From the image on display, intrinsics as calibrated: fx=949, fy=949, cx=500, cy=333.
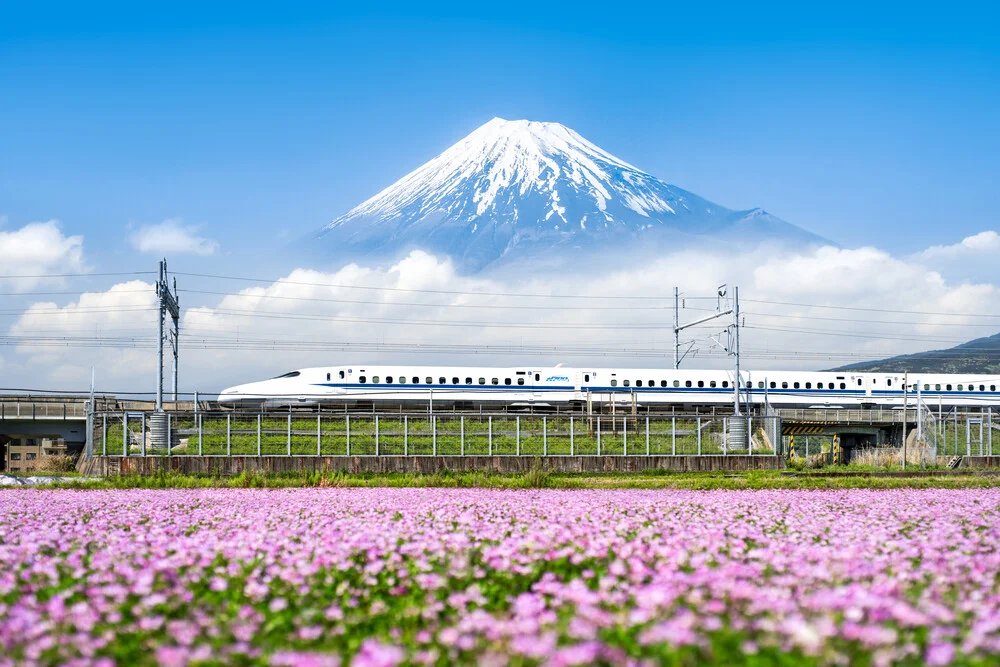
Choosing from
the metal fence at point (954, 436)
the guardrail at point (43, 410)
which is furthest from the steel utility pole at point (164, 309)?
the metal fence at point (954, 436)

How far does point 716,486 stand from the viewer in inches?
1040

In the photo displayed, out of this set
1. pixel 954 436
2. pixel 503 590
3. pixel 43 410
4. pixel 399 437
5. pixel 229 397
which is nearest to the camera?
pixel 503 590

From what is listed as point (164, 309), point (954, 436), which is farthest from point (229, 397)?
point (954, 436)

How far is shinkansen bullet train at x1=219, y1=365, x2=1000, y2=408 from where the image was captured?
60.2 meters

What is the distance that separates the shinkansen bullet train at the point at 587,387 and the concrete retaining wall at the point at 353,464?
21622 millimetres

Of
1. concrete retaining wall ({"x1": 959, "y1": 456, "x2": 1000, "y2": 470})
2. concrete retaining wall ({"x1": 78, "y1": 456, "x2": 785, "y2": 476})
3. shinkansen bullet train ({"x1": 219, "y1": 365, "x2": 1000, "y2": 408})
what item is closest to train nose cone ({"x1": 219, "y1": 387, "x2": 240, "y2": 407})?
shinkansen bullet train ({"x1": 219, "y1": 365, "x2": 1000, "y2": 408})

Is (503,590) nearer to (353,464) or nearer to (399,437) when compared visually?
(353,464)

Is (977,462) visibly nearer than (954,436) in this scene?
Yes

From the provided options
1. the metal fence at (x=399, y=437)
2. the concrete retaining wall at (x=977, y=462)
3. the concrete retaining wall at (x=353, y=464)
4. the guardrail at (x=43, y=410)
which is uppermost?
the guardrail at (x=43, y=410)

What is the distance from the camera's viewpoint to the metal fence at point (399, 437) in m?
35.9

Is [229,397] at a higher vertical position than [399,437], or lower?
higher

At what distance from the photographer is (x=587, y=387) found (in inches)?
2512

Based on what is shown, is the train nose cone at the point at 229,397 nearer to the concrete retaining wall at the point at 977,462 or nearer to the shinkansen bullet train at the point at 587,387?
the shinkansen bullet train at the point at 587,387

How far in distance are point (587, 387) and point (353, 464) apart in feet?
105
